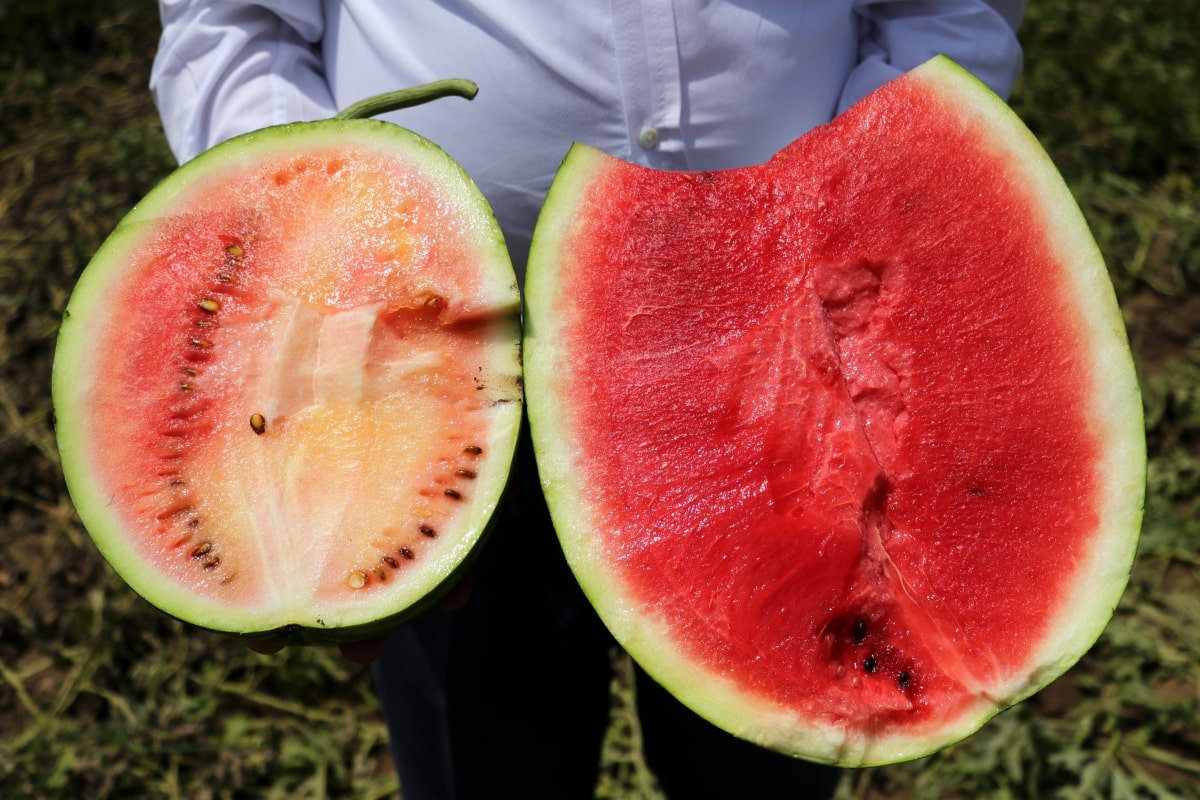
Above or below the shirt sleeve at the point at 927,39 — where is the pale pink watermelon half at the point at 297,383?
below

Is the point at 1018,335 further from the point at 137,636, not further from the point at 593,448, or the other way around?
the point at 137,636

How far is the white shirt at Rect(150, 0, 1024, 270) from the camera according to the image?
1.23m

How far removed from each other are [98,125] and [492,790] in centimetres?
288

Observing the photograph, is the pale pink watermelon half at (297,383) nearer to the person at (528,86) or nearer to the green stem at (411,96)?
the green stem at (411,96)

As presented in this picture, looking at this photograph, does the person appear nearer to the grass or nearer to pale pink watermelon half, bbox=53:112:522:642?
pale pink watermelon half, bbox=53:112:522:642

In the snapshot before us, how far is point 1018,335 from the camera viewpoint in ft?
3.84

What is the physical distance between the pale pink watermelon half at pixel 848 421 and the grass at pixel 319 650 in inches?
47.9

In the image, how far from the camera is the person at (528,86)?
1234mm

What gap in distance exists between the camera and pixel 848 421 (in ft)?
3.80

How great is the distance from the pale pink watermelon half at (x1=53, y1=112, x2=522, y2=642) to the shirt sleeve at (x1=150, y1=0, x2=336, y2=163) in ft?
0.73

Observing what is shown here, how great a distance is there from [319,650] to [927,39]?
195 centimetres

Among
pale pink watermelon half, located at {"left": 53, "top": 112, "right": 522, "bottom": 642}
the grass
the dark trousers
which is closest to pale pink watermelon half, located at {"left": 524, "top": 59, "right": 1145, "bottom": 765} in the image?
pale pink watermelon half, located at {"left": 53, "top": 112, "right": 522, "bottom": 642}

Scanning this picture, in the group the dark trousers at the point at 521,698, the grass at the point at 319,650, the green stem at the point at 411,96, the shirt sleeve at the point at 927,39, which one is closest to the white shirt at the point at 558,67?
the shirt sleeve at the point at 927,39

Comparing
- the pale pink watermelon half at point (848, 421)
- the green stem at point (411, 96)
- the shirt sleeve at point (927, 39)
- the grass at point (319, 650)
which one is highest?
the green stem at point (411, 96)
